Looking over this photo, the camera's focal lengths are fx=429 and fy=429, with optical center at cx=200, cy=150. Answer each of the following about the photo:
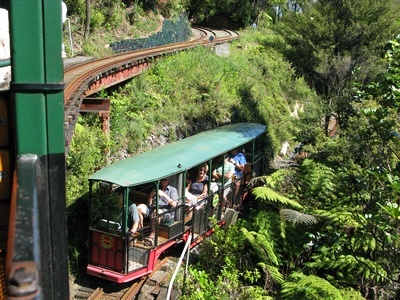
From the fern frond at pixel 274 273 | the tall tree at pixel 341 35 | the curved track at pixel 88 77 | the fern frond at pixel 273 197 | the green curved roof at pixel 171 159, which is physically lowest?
the fern frond at pixel 274 273

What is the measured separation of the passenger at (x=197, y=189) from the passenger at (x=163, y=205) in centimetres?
59

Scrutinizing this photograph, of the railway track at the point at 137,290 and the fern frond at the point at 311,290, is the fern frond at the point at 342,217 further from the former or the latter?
the railway track at the point at 137,290

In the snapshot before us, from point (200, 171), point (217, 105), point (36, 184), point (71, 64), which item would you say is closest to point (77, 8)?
point (71, 64)

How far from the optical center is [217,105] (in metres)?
18.7

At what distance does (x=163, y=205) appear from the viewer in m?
8.76

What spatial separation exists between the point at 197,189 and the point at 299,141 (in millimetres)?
6075

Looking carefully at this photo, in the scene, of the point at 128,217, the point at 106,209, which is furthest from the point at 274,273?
the point at 106,209

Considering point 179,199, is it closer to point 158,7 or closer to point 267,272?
point 267,272

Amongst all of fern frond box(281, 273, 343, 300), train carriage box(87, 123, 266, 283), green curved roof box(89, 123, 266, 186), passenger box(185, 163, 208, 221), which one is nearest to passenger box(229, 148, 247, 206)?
green curved roof box(89, 123, 266, 186)

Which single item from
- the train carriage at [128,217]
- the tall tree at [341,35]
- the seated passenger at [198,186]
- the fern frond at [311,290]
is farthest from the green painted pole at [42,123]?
the tall tree at [341,35]

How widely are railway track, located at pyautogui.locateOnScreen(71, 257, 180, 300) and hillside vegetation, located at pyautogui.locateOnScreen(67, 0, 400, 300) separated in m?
0.67

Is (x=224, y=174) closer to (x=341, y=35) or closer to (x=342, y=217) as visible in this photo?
(x=342, y=217)

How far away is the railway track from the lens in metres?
8.27

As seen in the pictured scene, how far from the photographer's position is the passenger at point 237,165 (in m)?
11.6
